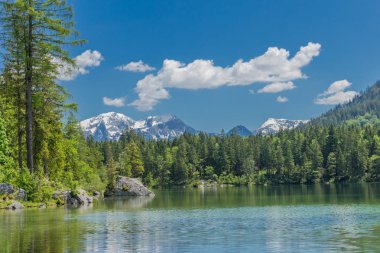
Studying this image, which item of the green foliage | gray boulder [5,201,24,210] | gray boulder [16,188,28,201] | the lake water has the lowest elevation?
the lake water

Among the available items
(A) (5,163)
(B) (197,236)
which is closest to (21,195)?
(A) (5,163)

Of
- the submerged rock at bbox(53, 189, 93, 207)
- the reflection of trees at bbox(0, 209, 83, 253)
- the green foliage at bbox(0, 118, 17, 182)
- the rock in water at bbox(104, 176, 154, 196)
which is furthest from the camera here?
the rock in water at bbox(104, 176, 154, 196)

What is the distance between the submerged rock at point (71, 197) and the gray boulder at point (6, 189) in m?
8.50

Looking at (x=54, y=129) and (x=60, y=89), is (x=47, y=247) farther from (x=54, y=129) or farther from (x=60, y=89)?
Answer: (x=54, y=129)

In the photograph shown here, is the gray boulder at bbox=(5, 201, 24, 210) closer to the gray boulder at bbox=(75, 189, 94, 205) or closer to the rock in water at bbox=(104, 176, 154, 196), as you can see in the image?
the gray boulder at bbox=(75, 189, 94, 205)

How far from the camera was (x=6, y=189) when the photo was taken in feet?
158

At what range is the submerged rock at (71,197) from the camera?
188ft

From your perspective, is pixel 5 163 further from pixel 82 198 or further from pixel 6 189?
pixel 82 198

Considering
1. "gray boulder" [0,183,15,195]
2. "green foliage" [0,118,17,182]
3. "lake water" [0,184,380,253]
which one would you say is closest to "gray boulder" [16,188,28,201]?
"gray boulder" [0,183,15,195]

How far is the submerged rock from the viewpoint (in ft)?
188

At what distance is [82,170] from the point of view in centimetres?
9588

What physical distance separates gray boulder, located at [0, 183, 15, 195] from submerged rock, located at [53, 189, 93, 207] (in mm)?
8496

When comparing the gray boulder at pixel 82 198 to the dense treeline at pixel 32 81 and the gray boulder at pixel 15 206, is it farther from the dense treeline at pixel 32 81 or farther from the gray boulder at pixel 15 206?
the gray boulder at pixel 15 206

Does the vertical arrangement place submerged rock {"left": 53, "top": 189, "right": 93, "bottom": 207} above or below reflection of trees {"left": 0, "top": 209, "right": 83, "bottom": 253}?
above
